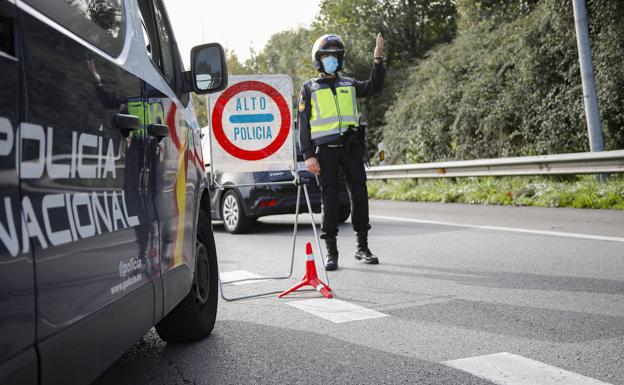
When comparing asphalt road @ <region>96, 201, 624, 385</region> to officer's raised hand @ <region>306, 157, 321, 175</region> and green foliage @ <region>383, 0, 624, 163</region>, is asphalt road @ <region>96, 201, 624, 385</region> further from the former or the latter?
green foliage @ <region>383, 0, 624, 163</region>

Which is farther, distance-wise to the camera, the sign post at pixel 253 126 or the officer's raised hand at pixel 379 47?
the officer's raised hand at pixel 379 47

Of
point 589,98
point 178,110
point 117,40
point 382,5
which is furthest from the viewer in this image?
point 382,5

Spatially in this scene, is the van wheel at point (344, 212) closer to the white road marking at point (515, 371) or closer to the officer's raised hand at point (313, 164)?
the officer's raised hand at point (313, 164)

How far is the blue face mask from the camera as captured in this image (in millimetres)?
6555

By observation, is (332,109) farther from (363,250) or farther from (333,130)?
(363,250)

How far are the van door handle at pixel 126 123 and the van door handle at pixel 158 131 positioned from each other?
0.24 m

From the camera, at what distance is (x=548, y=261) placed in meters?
6.47

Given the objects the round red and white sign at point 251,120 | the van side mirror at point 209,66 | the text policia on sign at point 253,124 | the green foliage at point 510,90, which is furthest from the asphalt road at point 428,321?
the green foliage at point 510,90

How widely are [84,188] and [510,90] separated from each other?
1580cm

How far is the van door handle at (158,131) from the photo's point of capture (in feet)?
10.1

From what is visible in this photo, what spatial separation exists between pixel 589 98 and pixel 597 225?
4347mm

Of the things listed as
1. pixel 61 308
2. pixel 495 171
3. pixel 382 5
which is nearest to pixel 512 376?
pixel 61 308

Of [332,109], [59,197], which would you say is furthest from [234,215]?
[59,197]

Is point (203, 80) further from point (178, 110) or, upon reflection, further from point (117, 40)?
point (117, 40)
